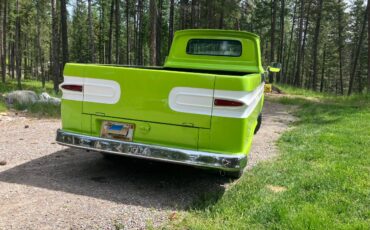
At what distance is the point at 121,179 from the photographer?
528 centimetres

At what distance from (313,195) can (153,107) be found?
88.5 inches

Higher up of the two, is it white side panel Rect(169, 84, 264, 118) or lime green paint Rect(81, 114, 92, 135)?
white side panel Rect(169, 84, 264, 118)

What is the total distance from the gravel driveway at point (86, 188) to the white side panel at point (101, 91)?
43.3 inches

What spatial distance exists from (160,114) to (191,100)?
42 centimetres

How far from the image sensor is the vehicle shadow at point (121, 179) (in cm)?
460

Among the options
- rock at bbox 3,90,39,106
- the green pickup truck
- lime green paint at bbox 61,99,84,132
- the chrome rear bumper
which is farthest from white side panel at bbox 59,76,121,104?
rock at bbox 3,90,39,106

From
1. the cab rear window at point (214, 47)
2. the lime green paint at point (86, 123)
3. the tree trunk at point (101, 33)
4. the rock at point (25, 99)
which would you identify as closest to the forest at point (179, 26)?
the tree trunk at point (101, 33)

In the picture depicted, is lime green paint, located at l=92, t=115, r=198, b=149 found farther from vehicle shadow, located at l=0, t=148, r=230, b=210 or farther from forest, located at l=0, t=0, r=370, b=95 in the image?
forest, located at l=0, t=0, r=370, b=95

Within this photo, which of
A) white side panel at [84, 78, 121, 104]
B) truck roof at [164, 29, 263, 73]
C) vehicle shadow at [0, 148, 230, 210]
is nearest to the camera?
vehicle shadow at [0, 148, 230, 210]

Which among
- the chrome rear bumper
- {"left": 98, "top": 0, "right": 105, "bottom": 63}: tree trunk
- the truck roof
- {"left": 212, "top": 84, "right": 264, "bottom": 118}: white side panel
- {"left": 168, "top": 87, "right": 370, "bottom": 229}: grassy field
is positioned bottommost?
{"left": 168, "top": 87, "right": 370, "bottom": 229}: grassy field

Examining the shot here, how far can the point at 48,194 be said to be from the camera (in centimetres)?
445

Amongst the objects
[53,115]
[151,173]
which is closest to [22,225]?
[151,173]

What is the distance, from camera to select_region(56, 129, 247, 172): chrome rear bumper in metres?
4.38

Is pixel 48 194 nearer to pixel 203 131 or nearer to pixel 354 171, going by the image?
pixel 203 131
